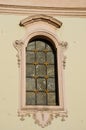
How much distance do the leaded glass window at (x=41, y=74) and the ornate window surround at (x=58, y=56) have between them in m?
0.20

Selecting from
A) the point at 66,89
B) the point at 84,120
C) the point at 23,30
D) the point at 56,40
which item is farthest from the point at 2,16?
the point at 84,120

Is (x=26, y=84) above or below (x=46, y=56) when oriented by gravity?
below

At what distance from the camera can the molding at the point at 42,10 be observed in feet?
38.6

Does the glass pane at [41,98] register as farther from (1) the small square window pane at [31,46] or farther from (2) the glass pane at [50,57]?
(1) the small square window pane at [31,46]

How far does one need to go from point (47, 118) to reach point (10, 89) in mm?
1171

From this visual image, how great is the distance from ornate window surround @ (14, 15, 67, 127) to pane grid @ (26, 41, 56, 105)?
244 mm

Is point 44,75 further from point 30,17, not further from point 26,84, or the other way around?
point 30,17

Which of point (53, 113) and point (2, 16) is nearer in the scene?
point (53, 113)

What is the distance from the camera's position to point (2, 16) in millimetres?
11719

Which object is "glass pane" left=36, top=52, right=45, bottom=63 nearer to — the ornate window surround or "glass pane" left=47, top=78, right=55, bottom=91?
the ornate window surround

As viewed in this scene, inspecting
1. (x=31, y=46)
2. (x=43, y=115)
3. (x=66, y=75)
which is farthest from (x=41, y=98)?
(x=31, y=46)

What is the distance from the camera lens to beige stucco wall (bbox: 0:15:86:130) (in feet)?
35.6

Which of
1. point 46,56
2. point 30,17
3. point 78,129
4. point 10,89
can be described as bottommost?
point 78,129

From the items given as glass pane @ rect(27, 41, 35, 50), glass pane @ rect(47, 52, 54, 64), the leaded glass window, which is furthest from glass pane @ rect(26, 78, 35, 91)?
glass pane @ rect(27, 41, 35, 50)
